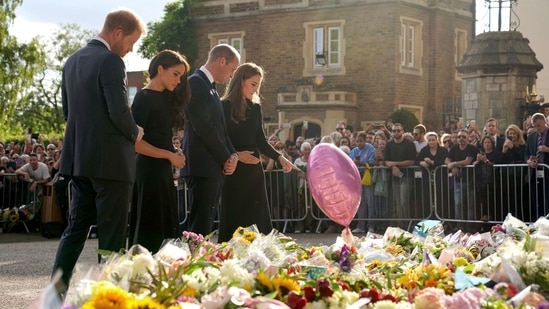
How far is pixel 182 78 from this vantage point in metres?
7.79

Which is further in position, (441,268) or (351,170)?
(351,170)

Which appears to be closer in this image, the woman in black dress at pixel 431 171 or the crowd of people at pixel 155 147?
the crowd of people at pixel 155 147

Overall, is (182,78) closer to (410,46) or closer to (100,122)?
(100,122)

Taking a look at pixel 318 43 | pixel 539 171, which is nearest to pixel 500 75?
pixel 539 171

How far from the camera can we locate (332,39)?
43469 mm

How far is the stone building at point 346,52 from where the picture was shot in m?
41.7

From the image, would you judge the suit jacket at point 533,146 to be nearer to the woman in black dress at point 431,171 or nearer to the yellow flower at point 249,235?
the woman in black dress at point 431,171

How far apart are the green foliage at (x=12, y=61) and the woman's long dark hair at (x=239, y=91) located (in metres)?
33.3

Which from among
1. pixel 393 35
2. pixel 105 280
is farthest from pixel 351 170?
pixel 393 35

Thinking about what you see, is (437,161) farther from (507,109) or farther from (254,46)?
(254,46)

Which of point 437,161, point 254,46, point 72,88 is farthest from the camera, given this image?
point 254,46

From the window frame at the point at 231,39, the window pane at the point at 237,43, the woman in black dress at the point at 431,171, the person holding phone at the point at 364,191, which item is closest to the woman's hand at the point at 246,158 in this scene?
the woman in black dress at the point at 431,171

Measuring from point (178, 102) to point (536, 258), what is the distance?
4.03 metres

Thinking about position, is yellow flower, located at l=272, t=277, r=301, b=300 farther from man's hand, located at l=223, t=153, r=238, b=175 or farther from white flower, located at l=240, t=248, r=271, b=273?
man's hand, located at l=223, t=153, r=238, b=175
